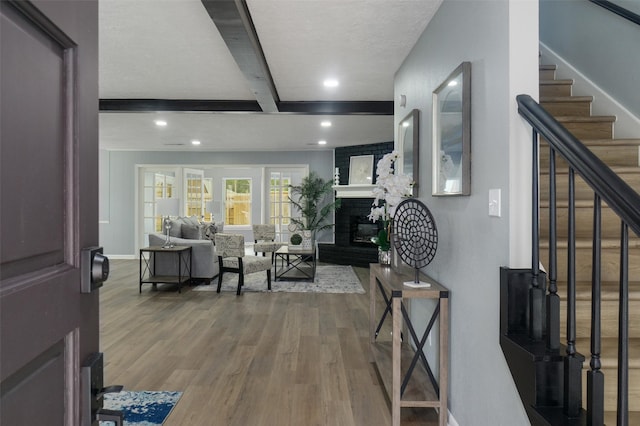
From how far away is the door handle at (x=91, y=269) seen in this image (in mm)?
680

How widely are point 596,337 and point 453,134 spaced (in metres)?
1.29

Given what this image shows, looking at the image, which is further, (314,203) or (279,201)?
(279,201)

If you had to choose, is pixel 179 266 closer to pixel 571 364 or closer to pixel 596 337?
pixel 571 364

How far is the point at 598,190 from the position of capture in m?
1.08

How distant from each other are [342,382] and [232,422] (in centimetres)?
83

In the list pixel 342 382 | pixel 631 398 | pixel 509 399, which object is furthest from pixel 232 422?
pixel 631 398

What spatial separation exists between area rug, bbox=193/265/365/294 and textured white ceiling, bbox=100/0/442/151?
8.23 ft

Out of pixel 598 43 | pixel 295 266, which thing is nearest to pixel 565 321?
pixel 598 43

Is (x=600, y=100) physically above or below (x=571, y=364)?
above

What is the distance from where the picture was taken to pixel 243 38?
2629 millimetres

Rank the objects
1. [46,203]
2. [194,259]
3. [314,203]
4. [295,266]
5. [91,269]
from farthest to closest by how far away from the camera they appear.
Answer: [314,203]
[295,266]
[194,259]
[91,269]
[46,203]

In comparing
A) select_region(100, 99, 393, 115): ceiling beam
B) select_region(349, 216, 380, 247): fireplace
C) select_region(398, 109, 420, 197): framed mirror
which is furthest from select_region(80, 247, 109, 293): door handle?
select_region(349, 216, 380, 247): fireplace

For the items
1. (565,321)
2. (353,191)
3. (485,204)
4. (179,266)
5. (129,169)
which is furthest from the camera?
(129,169)

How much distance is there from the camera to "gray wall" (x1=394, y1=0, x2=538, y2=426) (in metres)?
1.52
